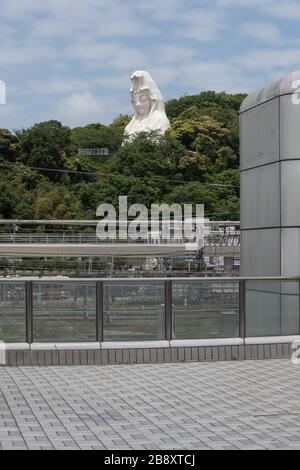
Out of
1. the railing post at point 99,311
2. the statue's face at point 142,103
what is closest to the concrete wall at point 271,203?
the railing post at point 99,311

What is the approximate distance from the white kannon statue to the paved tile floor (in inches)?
3235

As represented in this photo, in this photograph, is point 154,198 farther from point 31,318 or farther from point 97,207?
point 31,318

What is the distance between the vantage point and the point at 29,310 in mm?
10711

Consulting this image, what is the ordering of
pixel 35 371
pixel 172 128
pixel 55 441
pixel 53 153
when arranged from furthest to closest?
pixel 172 128 → pixel 53 153 → pixel 35 371 → pixel 55 441

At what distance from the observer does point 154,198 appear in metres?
64.8

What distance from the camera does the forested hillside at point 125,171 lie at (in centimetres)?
6328

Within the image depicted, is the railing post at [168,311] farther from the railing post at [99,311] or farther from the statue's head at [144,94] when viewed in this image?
the statue's head at [144,94]

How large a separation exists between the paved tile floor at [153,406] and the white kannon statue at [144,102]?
82.2 metres

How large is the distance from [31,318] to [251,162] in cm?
435

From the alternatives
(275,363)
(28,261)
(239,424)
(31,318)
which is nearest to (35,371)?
(31,318)

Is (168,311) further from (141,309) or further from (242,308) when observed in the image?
(242,308)

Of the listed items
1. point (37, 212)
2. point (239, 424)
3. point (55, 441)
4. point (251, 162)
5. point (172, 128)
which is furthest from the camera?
point (172, 128)

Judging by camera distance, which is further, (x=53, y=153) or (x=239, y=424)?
(x=53, y=153)

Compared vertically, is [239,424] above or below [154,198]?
below
